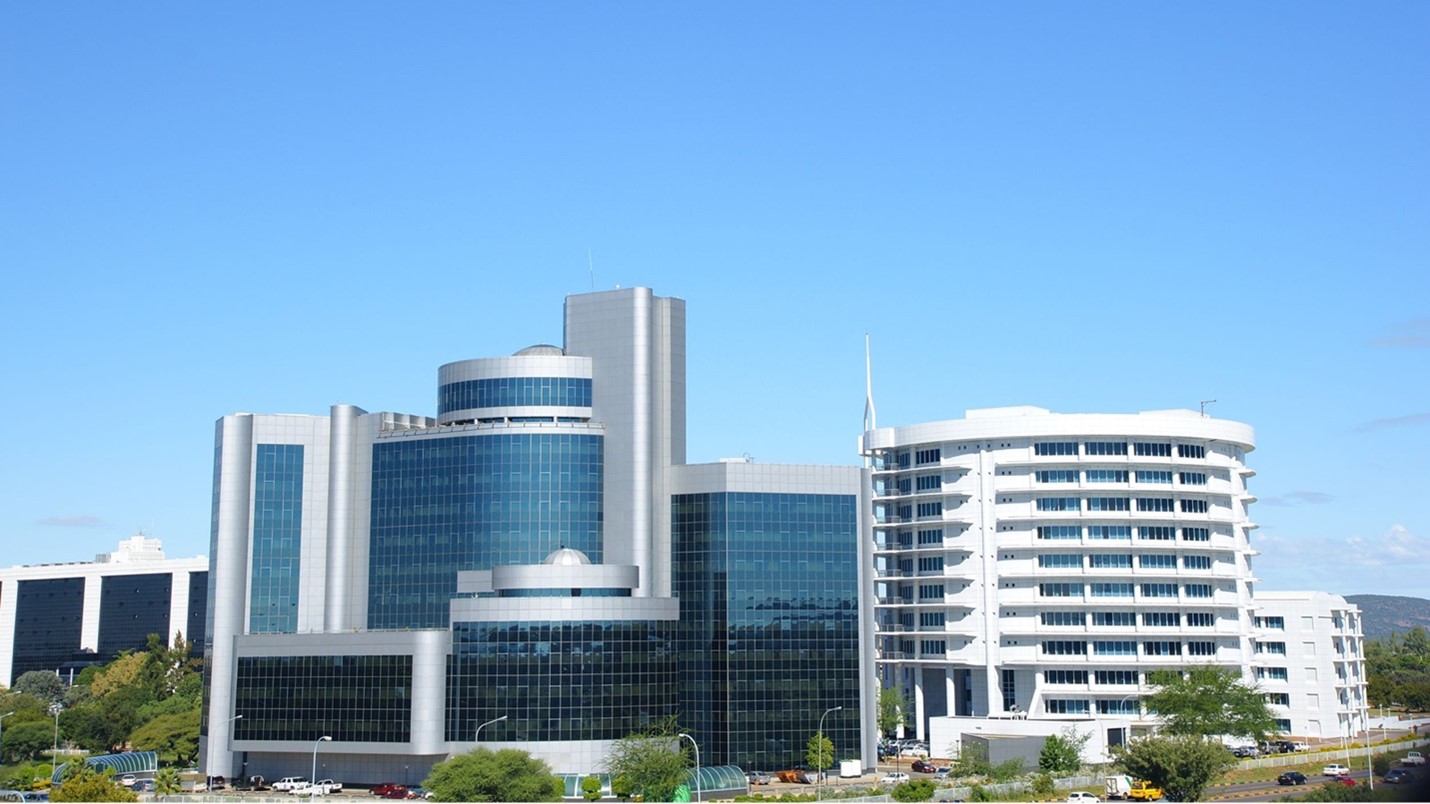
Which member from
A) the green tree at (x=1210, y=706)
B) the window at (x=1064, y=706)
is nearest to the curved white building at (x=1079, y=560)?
the window at (x=1064, y=706)

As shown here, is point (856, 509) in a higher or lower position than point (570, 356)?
lower

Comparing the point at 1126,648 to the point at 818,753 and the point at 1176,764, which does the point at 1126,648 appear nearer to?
the point at 818,753

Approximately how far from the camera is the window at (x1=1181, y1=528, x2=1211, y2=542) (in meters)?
168

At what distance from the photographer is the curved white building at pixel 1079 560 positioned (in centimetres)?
16388

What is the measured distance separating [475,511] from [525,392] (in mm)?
12899

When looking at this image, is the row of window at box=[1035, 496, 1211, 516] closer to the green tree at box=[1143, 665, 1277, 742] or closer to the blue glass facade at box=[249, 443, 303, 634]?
the green tree at box=[1143, 665, 1277, 742]

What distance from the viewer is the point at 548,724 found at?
4747 inches

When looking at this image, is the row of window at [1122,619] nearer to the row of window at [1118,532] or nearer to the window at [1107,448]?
the row of window at [1118,532]

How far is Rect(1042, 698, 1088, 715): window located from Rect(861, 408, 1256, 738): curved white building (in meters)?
0.12

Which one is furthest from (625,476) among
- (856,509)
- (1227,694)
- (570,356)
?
(1227,694)

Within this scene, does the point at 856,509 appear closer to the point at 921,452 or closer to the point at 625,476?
the point at 625,476

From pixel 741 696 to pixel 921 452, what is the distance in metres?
60.6

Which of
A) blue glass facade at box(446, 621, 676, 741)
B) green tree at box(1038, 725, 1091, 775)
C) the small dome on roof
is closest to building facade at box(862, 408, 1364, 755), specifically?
green tree at box(1038, 725, 1091, 775)

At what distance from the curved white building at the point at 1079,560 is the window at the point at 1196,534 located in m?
0.18
